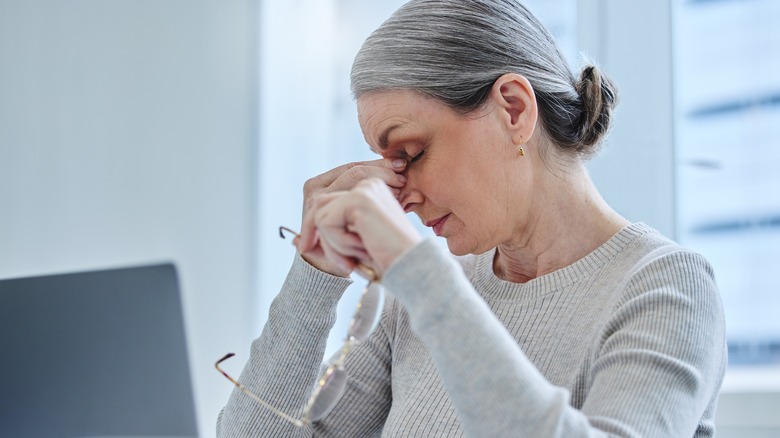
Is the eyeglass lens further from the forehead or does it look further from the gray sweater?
the forehead

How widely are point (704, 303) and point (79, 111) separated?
202cm

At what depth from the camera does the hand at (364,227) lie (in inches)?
34.9

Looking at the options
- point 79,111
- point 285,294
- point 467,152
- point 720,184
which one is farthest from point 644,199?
point 79,111

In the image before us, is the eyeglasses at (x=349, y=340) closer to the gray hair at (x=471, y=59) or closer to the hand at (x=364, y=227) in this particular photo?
the hand at (x=364, y=227)

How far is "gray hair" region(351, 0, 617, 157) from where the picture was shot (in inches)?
44.4

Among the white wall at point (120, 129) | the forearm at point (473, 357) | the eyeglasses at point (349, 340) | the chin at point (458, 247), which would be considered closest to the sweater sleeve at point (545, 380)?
the forearm at point (473, 357)

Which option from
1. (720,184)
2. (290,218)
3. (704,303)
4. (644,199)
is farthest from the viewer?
(290,218)

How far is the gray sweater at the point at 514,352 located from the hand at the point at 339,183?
0.07ft

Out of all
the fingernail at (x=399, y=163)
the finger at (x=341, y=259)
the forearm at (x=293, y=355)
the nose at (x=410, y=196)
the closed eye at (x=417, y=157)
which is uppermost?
the closed eye at (x=417, y=157)

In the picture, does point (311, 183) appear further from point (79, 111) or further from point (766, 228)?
point (79, 111)

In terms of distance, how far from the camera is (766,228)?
1658 mm

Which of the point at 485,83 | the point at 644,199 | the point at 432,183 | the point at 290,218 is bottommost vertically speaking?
the point at 290,218

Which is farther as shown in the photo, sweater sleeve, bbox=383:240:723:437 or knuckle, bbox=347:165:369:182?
knuckle, bbox=347:165:369:182

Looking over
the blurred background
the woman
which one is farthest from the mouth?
the blurred background
